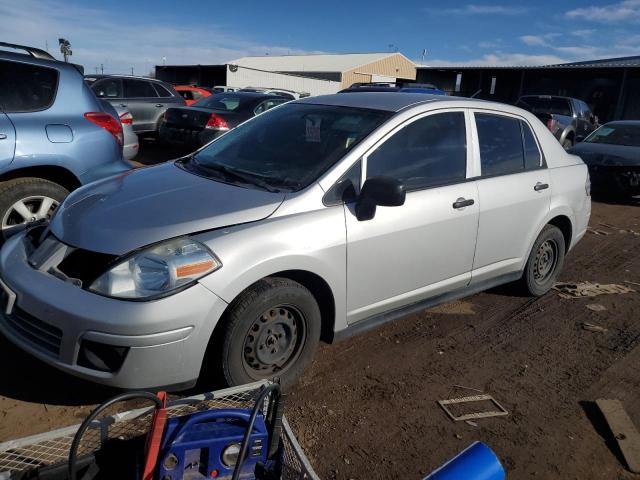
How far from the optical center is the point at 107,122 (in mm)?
4742

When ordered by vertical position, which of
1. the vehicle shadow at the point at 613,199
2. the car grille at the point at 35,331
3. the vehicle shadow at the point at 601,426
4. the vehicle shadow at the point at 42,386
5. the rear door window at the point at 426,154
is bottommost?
the vehicle shadow at the point at 613,199

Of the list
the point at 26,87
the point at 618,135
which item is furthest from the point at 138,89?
the point at 618,135

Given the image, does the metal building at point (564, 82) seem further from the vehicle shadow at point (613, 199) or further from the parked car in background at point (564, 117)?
the vehicle shadow at point (613, 199)

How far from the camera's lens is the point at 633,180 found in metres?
9.04

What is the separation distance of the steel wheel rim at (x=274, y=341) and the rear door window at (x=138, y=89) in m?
9.60

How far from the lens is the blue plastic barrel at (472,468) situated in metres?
1.50

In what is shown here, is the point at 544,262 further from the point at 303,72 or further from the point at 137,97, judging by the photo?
the point at 303,72

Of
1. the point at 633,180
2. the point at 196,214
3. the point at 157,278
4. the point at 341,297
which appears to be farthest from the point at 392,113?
the point at 633,180

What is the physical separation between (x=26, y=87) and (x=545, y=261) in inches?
181

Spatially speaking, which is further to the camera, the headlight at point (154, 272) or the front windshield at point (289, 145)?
the front windshield at point (289, 145)

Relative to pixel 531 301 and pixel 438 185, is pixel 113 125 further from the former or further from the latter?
pixel 531 301

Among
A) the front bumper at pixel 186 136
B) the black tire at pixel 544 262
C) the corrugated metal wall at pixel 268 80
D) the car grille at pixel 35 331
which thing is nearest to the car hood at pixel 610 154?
the black tire at pixel 544 262

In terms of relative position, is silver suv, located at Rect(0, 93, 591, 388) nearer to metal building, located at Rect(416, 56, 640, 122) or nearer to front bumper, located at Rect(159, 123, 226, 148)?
front bumper, located at Rect(159, 123, 226, 148)

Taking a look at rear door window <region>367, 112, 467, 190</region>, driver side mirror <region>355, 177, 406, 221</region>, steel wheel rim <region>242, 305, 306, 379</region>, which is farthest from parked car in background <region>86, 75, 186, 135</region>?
steel wheel rim <region>242, 305, 306, 379</region>
